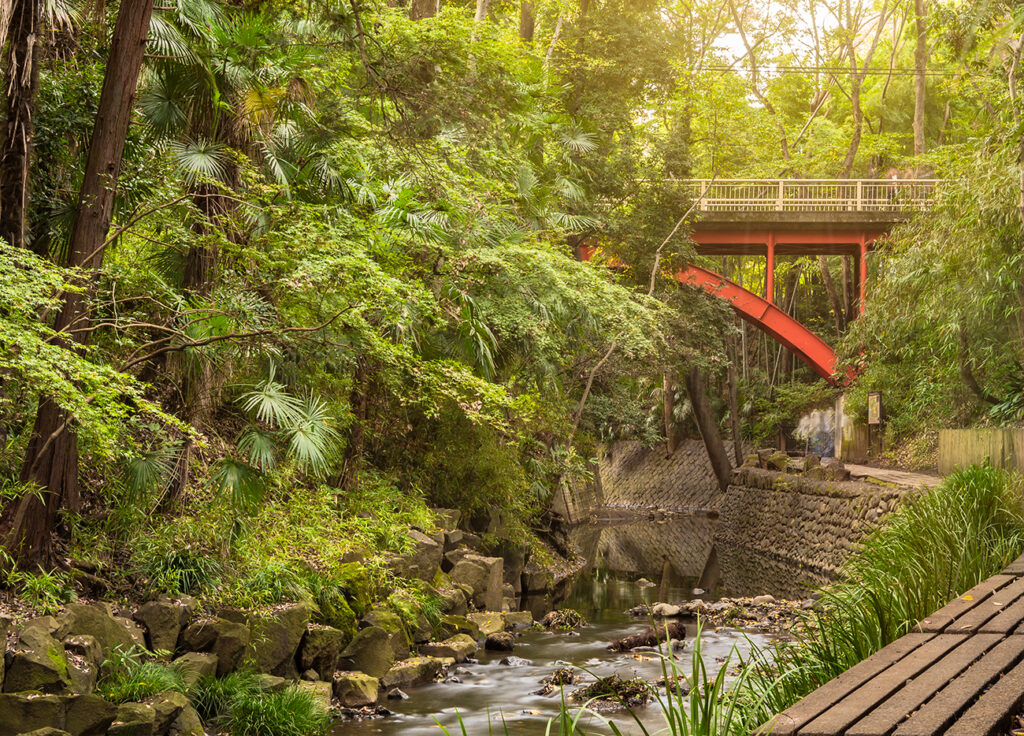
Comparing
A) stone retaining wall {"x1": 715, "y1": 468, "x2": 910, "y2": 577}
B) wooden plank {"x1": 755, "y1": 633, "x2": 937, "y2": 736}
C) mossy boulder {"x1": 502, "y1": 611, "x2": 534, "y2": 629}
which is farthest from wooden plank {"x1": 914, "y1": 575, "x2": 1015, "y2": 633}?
stone retaining wall {"x1": 715, "y1": 468, "x2": 910, "y2": 577}

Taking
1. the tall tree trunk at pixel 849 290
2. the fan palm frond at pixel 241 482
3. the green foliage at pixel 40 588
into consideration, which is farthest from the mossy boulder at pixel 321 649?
the tall tree trunk at pixel 849 290

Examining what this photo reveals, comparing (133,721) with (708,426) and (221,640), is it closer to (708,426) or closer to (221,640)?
(221,640)

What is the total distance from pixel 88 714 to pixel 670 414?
1139 inches

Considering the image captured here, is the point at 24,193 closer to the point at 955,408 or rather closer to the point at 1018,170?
the point at 1018,170

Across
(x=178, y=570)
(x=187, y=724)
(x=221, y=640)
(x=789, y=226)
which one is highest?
(x=789, y=226)

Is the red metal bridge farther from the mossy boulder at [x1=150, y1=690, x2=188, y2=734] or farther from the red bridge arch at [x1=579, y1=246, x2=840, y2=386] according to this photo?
the mossy boulder at [x1=150, y1=690, x2=188, y2=734]

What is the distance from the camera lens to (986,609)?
5.00m

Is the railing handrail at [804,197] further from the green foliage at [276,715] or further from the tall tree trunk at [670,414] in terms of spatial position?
the green foliage at [276,715]

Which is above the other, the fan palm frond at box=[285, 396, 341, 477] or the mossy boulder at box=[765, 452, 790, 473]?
the fan palm frond at box=[285, 396, 341, 477]

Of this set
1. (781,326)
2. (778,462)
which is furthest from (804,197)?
(778,462)

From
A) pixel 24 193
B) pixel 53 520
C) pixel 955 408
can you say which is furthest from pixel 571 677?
pixel 955 408

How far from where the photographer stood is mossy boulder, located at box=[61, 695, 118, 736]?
593 cm

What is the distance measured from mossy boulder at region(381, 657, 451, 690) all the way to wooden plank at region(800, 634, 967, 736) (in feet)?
18.5

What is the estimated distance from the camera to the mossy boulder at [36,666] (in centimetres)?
579
